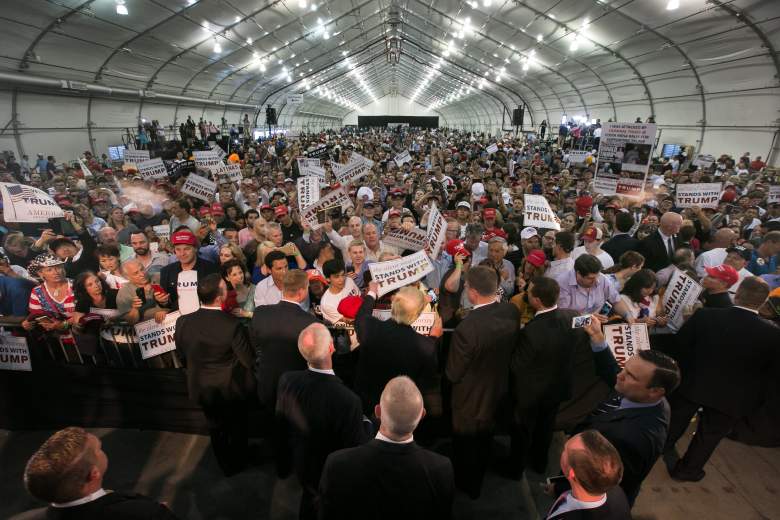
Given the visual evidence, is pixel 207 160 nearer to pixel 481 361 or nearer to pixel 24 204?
pixel 24 204

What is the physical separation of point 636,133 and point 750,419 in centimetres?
645

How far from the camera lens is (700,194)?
25.5 ft

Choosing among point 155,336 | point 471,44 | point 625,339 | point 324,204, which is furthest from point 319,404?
point 471,44

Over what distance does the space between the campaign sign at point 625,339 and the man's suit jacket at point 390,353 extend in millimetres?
1991

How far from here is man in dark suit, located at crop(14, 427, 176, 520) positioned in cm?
167

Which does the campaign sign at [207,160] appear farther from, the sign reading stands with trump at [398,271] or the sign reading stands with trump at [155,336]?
the sign reading stands with trump at [398,271]

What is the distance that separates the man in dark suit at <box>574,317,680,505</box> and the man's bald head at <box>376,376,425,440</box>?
4.75 ft

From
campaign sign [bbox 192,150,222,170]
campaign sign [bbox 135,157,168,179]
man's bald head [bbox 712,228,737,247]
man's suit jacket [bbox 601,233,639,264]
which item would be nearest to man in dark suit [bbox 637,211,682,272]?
man's suit jacket [bbox 601,233,639,264]

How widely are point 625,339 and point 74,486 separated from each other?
4.35 m

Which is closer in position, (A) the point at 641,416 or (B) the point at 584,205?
(A) the point at 641,416

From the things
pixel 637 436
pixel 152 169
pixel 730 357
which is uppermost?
pixel 152 169

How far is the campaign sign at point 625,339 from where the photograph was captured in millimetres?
3777

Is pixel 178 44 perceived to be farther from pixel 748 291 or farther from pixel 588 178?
pixel 748 291

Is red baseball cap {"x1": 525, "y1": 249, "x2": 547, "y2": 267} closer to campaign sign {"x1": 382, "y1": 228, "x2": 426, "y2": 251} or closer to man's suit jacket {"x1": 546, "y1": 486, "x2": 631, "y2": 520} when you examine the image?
campaign sign {"x1": 382, "y1": 228, "x2": 426, "y2": 251}
